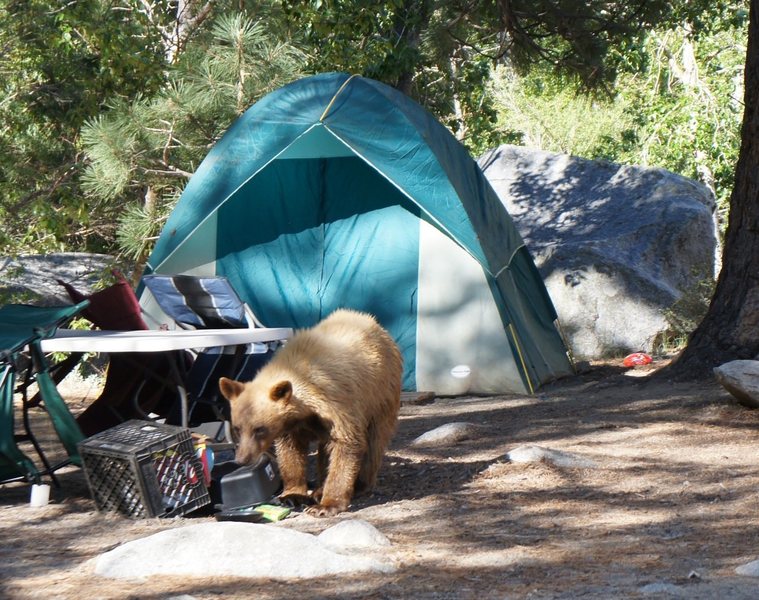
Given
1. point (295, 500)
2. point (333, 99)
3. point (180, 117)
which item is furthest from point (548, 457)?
point (180, 117)

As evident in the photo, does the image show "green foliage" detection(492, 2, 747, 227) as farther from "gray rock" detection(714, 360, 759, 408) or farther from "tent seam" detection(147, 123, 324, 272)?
"gray rock" detection(714, 360, 759, 408)

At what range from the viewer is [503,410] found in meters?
7.64

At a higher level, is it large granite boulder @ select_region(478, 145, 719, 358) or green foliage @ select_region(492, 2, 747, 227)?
green foliage @ select_region(492, 2, 747, 227)

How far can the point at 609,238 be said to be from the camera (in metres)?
11.1

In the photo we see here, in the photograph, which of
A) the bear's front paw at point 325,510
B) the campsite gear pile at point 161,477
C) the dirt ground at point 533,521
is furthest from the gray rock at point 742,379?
the campsite gear pile at point 161,477

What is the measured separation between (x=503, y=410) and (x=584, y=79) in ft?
13.0

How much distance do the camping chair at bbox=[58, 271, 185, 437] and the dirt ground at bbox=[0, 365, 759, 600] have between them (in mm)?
350

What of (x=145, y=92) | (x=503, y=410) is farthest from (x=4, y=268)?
(x=503, y=410)

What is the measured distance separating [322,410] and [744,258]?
3.71 metres

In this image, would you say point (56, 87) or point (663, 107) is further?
point (663, 107)

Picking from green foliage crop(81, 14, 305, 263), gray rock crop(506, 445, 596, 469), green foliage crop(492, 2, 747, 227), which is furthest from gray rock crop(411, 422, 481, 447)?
green foliage crop(81, 14, 305, 263)

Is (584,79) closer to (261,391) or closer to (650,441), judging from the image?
(650,441)

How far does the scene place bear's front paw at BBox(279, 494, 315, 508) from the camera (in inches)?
188

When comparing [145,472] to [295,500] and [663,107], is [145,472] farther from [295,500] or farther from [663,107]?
[663,107]
